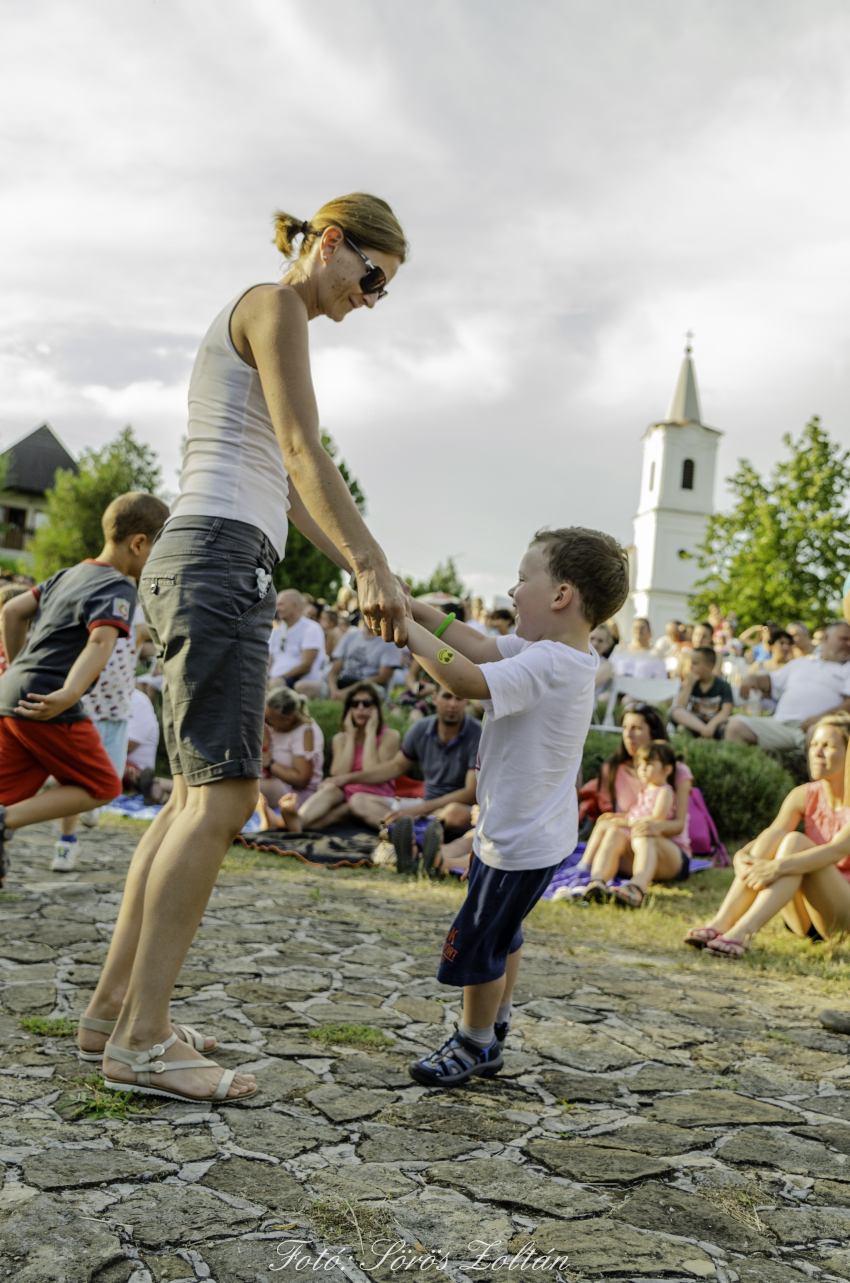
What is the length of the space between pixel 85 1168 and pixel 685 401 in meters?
71.8

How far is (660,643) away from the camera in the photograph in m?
15.0

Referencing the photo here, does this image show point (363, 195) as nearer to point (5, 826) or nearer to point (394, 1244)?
point (394, 1244)

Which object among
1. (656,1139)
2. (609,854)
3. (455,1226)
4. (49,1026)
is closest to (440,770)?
(609,854)

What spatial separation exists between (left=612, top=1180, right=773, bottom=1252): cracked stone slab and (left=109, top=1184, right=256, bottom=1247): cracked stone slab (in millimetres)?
800

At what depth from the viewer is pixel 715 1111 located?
2.90 m

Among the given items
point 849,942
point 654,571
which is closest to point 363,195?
point 849,942

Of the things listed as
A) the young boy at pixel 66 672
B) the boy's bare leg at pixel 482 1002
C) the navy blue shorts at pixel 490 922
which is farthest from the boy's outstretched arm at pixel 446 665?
the young boy at pixel 66 672

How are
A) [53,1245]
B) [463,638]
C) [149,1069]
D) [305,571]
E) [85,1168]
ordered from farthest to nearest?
[305,571] → [463,638] → [149,1069] → [85,1168] → [53,1245]

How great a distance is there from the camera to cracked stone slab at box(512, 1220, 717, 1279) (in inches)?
75.1

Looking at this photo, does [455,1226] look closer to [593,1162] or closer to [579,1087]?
[593,1162]

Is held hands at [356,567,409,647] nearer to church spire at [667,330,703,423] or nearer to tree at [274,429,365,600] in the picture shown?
tree at [274,429,365,600]

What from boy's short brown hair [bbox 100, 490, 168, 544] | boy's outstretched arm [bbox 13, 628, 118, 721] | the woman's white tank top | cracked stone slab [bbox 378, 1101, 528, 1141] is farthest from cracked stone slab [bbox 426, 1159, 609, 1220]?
boy's short brown hair [bbox 100, 490, 168, 544]

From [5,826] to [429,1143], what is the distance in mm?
2872

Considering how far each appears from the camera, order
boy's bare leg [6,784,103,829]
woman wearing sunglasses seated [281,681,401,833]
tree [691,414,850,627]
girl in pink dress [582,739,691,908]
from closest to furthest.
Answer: boy's bare leg [6,784,103,829]
girl in pink dress [582,739,691,908]
woman wearing sunglasses seated [281,681,401,833]
tree [691,414,850,627]
